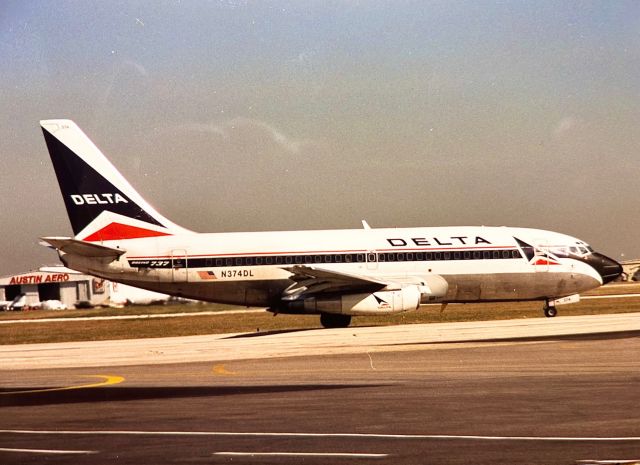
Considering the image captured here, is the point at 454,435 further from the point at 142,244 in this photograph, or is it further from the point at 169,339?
the point at 142,244

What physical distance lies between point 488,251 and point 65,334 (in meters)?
20.0

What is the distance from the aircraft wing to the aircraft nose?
32.4 ft

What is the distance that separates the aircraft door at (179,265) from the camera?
43.2 m

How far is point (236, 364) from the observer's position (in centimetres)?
2652

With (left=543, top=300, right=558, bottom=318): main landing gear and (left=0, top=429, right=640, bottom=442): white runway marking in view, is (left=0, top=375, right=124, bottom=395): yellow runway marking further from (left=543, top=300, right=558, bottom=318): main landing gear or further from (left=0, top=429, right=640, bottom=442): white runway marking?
(left=543, top=300, right=558, bottom=318): main landing gear

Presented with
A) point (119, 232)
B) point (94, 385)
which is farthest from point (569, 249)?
point (94, 385)

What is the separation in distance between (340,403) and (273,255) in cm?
2639

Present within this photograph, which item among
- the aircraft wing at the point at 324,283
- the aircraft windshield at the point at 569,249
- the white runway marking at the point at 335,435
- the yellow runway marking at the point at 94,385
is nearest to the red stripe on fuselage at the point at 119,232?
the aircraft wing at the point at 324,283

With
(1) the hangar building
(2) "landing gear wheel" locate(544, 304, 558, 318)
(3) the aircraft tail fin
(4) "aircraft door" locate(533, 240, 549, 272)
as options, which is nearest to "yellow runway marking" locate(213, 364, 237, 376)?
(3) the aircraft tail fin

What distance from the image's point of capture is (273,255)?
43031 millimetres

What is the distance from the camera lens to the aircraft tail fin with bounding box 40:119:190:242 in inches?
1724

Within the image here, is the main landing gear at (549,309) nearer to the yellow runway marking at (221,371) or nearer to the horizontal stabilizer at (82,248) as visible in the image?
the horizontal stabilizer at (82,248)

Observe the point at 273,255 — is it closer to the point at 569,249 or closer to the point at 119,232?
the point at 119,232

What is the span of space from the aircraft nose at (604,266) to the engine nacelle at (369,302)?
28.3 ft
